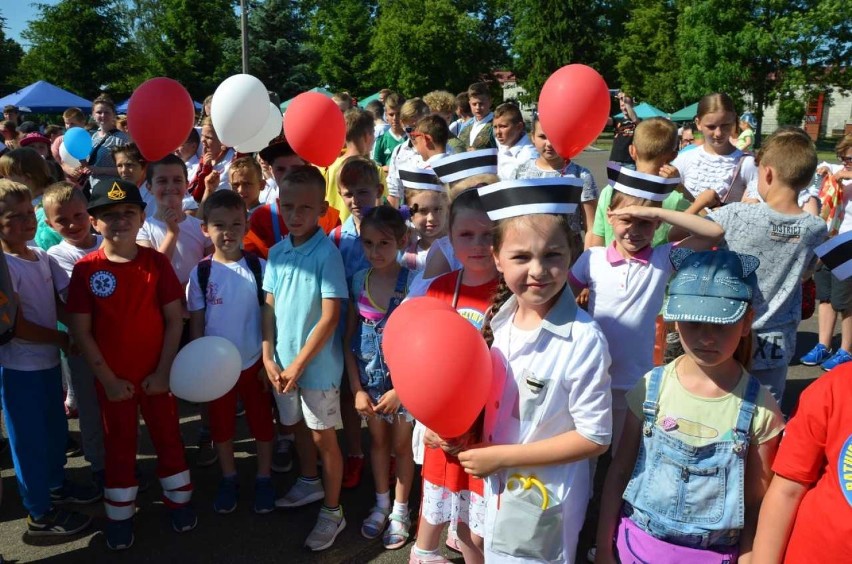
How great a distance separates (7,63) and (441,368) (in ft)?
156

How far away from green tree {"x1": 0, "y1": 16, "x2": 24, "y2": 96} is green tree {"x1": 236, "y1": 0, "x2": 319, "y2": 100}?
1605 cm

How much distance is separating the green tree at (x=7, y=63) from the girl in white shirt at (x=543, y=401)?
1775 inches

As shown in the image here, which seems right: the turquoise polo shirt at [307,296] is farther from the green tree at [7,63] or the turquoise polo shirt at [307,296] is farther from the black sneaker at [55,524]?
the green tree at [7,63]

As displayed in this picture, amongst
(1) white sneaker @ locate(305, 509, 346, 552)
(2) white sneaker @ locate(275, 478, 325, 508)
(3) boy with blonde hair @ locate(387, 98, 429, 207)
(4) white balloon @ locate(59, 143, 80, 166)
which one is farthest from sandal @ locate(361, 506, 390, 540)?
(4) white balloon @ locate(59, 143, 80, 166)

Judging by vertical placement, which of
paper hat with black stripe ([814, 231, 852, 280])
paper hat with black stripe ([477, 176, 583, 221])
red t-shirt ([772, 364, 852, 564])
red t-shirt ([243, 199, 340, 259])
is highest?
paper hat with black stripe ([477, 176, 583, 221])

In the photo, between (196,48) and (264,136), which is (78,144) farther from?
(196,48)

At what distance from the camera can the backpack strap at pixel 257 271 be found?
338 centimetres

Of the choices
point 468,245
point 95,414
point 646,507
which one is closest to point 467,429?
point 646,507

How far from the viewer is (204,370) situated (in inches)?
118

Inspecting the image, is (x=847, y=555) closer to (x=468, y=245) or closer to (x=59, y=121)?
(x=468, y=245)

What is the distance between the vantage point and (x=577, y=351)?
1.96m

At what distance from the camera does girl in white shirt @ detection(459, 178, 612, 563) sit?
1.94m

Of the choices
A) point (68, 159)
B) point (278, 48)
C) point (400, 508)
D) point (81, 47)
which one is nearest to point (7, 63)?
point (81, 47)

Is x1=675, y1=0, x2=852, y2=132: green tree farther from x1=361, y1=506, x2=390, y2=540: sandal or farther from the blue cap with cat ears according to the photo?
the blue cap with cat ears
